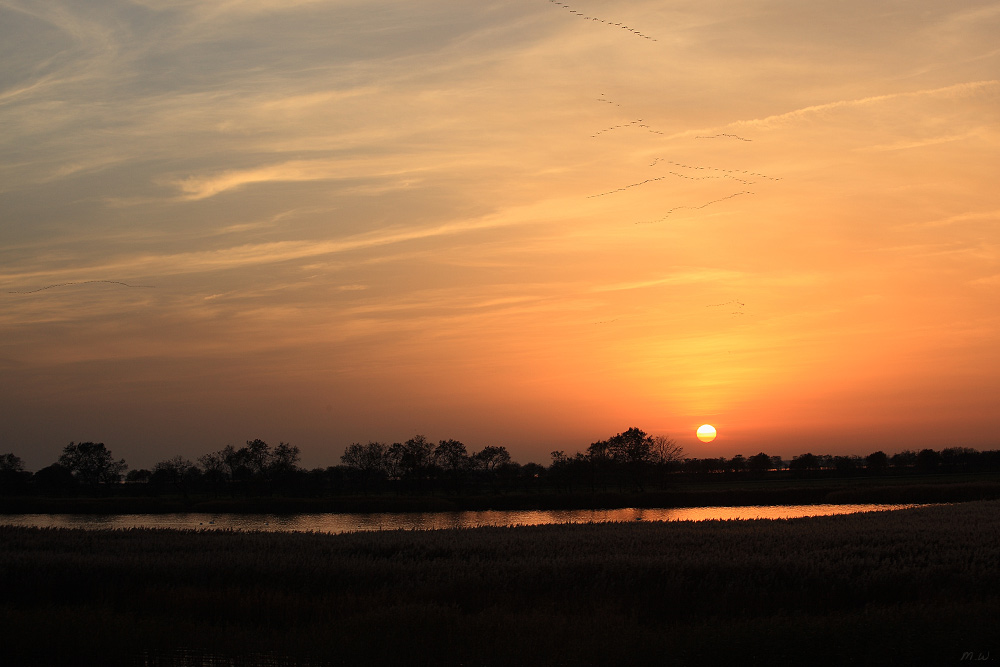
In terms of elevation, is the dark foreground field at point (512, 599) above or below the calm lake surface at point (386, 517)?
above

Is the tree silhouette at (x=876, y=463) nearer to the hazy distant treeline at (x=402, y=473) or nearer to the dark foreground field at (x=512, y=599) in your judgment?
the hazy distant treeline at (x=402, y=473)

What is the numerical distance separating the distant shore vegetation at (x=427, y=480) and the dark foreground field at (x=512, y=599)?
2189 inches

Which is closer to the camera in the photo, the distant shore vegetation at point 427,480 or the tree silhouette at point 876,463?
the distant shore vegetation at point 427,480

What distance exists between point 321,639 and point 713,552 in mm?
13192

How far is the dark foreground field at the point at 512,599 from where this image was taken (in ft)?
39.8

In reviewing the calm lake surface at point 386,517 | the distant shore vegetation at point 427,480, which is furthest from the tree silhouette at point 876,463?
the calm lake surface at point 386,517

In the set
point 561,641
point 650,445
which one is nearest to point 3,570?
point 561,641

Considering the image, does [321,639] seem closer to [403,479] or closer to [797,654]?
[797,654]

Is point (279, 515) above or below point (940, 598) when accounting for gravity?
below

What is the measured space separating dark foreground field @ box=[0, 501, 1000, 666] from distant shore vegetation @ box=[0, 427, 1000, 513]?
182 feet

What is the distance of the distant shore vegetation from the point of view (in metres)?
81.1

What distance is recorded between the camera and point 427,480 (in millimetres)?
114250

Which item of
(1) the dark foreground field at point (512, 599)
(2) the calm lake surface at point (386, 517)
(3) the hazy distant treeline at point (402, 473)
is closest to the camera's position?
(1) the dark foreground field at point (512, 599)

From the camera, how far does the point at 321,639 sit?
42.0ft
